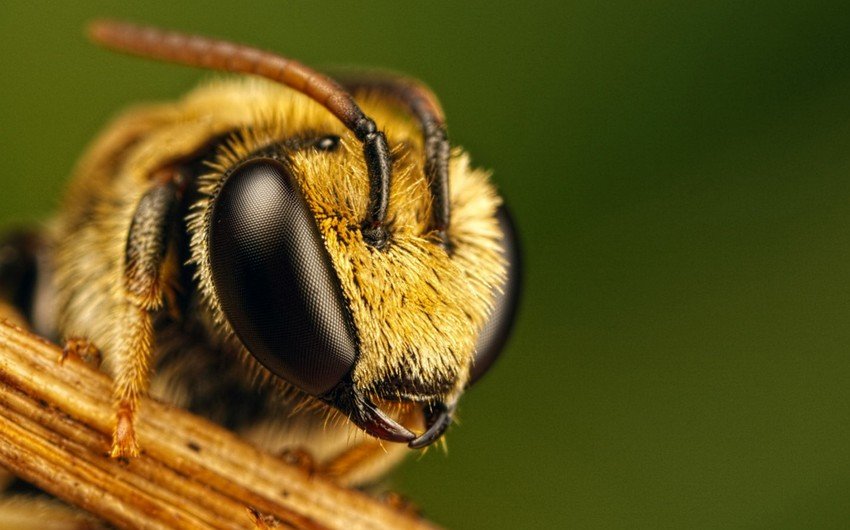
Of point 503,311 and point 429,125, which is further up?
point 429,125

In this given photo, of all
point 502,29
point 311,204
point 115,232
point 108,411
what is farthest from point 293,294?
point 502,29

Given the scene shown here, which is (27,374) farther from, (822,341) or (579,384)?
(822,341)

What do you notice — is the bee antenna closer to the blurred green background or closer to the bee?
the bee

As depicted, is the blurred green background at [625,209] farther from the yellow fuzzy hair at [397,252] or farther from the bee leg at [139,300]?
the bee leg at [139,300]

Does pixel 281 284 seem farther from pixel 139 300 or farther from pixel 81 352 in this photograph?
pixel 81 352

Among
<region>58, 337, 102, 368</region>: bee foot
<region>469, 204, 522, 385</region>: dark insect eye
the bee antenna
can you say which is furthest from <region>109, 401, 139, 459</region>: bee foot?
<region>469, 204, 522, 385</region>: dark insect eye

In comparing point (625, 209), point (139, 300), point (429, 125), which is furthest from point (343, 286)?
point (625, 209)
